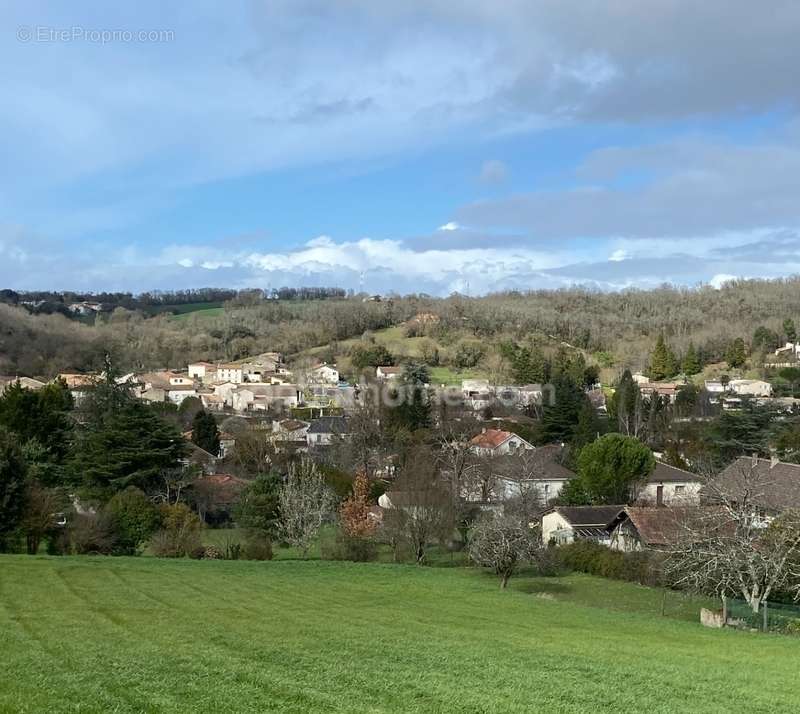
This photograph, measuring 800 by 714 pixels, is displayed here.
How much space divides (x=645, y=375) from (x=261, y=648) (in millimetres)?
102879

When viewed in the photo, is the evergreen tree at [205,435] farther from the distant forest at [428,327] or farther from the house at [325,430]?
the distant forest at [428,327]

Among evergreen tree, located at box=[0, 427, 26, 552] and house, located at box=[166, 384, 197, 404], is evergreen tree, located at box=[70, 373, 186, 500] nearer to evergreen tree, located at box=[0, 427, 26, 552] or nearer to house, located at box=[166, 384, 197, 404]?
evergreen tree, located at box=[0, 427, 26, 552]

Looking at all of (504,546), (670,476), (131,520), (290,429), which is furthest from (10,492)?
(290,429)

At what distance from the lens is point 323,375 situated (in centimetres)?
10625

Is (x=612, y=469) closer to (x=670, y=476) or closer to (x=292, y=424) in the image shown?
(x=670, y=476)

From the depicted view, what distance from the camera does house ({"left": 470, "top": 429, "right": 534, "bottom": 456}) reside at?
2265 inches

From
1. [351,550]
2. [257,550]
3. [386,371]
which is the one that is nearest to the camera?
[257,550]

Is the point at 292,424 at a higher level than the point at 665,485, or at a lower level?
higher

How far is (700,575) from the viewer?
77.8 ft

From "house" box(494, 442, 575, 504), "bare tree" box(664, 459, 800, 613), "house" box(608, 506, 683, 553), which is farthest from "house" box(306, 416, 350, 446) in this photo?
"bare tree" box(664, 459, 800, 613)

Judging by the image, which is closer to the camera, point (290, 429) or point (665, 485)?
point (665, 485)

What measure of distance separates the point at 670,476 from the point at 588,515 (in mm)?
10258

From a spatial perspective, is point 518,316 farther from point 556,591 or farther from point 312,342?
point 556,591

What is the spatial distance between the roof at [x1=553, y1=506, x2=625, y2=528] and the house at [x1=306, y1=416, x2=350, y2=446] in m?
24.2
